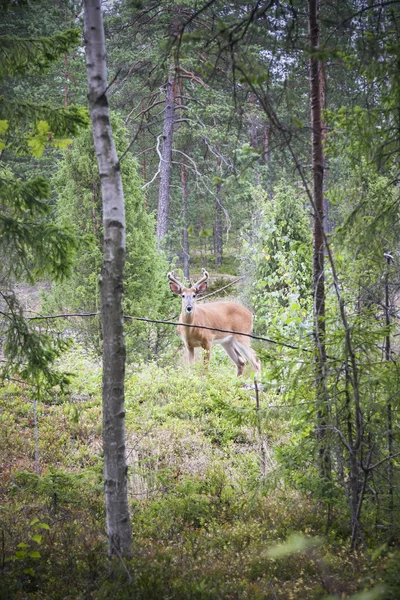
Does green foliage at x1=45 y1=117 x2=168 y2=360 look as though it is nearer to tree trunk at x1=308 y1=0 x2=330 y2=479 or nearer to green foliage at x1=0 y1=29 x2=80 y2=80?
green foliage at x1=0 y1=29 x2=80 y2=80

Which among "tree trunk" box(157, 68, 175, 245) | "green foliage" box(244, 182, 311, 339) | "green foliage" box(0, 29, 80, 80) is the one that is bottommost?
"green foliage" box(244, 182, 311, 339)

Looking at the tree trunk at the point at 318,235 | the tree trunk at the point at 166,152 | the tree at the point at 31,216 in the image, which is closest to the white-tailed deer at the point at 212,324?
the tree trunk at the point at 166,152

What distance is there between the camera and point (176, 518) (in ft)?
18.0

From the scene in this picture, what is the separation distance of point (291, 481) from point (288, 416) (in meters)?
0.56

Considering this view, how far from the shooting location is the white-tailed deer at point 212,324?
1266 centimetres

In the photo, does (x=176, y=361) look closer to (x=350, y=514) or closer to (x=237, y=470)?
(x=237, y=470)

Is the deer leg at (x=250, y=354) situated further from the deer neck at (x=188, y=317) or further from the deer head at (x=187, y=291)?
the deer head at (x=187, y=291)

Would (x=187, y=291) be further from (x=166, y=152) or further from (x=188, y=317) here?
(x=166, y=152)

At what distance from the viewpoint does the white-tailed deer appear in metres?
12.7

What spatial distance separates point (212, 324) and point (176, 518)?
28.7 feet

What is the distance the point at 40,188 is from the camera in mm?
5281

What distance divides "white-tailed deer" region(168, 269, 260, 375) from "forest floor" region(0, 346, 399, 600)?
3.45m

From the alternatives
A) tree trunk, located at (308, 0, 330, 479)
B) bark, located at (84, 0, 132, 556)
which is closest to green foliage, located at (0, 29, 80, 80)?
bark, located at (84, 0, 132, 556)

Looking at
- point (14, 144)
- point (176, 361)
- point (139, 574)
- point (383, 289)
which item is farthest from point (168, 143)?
point (139, 574)
